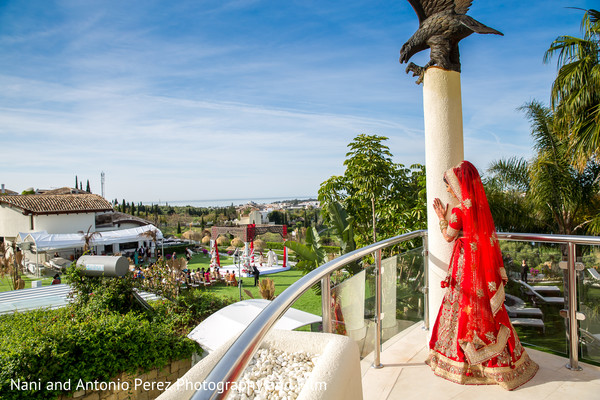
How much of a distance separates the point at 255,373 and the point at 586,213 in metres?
12.4

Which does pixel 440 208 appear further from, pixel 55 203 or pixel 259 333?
pixel 55 203

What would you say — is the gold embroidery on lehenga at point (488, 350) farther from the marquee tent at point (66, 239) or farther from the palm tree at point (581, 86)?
the marquee tent at point (66, 239)

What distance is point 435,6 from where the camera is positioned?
3189 mm

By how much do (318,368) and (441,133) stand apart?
2362mm

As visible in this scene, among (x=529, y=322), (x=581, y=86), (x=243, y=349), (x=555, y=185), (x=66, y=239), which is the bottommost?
(x=66, y=239)

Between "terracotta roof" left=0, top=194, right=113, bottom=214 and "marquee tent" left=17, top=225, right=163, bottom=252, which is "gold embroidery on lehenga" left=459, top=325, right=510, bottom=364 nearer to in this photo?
"marquee tent" left=17, top=225, right=163, bottom=252

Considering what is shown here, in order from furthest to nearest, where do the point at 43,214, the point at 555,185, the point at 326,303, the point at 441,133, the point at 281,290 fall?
the point at 43,214
the point at 281,290
the point at 555,185
the point at 441,133
the point at 326,303

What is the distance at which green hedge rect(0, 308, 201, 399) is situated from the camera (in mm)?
6266

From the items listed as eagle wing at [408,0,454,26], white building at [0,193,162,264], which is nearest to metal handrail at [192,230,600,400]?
eagle wing at [408,0,454,26]

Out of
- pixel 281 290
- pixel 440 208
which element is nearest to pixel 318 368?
pixel 440 208

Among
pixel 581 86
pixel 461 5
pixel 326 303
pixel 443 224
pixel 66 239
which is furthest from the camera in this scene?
pixel 66 239

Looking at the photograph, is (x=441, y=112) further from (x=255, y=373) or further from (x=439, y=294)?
(x=255, y=373)

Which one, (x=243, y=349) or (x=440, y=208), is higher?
(x=440, y=208)

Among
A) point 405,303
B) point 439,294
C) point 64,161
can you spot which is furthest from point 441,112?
point 64,161
